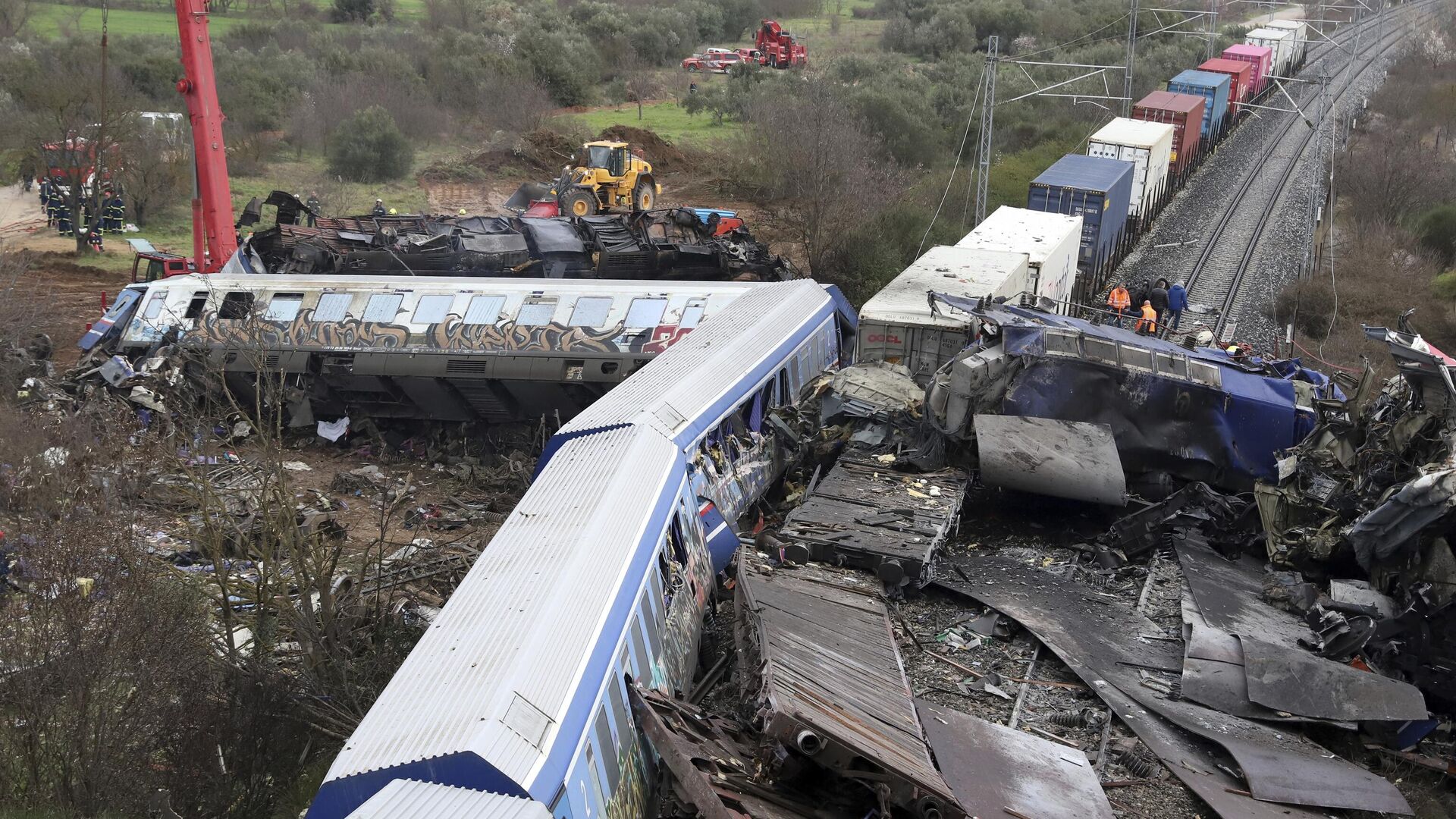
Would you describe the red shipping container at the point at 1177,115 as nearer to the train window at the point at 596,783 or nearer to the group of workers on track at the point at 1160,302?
the group of workers on track at the point at 1160,302

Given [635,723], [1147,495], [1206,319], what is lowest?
[1206,319]

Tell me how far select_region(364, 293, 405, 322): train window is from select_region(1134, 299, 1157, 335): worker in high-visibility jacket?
1242cm

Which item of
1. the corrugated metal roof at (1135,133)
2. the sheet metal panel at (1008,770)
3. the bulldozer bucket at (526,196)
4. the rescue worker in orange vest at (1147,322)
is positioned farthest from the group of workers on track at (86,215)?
the sheet metal panel at (1008,770)

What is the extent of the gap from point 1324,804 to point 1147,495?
254 inches

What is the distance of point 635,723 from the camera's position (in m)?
8.84

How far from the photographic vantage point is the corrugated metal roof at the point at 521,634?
23.1ft

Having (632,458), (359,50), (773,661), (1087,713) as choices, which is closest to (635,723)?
(773,661)

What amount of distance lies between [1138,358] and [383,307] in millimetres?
11891

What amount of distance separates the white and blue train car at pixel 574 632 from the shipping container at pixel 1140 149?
69.2ft

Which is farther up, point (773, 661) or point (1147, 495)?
point (773, 661)

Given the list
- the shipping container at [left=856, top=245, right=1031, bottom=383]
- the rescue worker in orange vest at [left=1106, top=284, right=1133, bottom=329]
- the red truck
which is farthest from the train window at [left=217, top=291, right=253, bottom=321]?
the red truck

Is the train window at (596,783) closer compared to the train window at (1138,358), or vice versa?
the train window at (596,783)

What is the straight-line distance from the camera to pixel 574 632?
839 cm

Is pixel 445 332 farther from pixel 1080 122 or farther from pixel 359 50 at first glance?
pixel 359 50
